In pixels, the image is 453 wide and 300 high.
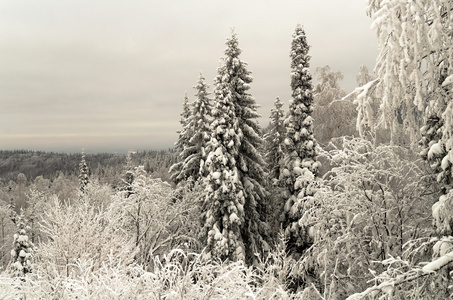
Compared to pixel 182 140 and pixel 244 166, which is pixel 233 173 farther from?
pixel 182 140

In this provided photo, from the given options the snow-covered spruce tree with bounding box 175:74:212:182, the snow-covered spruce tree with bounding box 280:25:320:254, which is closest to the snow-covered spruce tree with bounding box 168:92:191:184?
the snow-covered spruce tree with bounding box 175:74:212:182

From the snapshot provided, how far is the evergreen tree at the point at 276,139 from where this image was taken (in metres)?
22.8

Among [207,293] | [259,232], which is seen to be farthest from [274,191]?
[207,293]

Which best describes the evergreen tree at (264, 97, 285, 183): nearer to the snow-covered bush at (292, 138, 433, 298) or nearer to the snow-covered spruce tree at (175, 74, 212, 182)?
the snow-covered spruce tree at (175, 74, 212, 182)

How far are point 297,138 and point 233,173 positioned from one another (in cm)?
449

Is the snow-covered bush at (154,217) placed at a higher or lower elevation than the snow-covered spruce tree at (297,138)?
lower

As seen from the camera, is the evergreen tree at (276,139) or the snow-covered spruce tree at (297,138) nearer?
the snow-covered spruce tree at (297,138)

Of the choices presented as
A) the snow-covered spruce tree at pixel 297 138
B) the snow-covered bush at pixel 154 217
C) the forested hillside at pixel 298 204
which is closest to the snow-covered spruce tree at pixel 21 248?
the forested hillside at pixel 298 204

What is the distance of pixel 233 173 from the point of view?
1800 centimetres

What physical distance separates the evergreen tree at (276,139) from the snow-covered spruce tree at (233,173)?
2854mm

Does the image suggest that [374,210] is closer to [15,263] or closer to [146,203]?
[146,203]

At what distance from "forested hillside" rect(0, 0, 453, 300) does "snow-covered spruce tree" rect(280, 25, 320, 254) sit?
0.29 ft

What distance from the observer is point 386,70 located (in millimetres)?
4277

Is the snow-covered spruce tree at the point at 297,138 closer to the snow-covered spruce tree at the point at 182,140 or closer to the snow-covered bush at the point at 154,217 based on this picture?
the snow-covered bush at the point at 154,217
